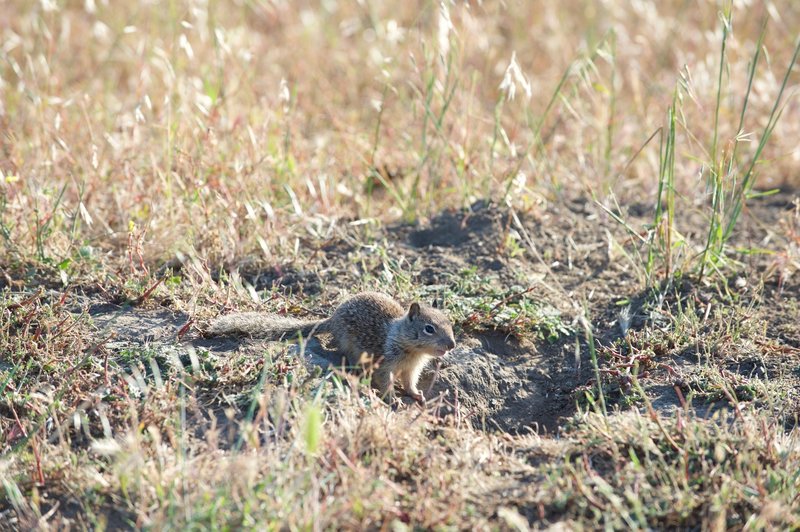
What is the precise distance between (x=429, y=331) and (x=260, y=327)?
834 mm

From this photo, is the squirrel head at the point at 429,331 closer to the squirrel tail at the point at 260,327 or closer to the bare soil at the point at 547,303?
the bare soil at the point at 547,303

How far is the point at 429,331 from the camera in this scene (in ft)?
14.1

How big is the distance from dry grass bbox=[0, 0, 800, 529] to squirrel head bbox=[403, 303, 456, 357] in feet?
1.39

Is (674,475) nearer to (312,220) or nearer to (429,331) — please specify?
(429,331)

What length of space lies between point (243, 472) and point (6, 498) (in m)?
1.01

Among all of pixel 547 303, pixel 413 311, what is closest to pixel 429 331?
pixel 413 311

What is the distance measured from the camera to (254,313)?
15.0ft

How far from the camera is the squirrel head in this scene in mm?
4289

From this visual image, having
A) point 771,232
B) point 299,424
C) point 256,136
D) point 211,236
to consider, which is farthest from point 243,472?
point 771,232

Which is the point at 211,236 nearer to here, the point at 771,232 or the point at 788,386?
the point at 788,386

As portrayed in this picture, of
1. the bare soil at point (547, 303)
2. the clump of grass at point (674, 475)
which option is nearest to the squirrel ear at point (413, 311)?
the bare soil at point (547, 303)

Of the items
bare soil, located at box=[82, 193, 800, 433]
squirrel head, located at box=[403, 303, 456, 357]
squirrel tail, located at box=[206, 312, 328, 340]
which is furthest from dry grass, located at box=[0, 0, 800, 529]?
squirrel head, located at box=[403, 303, 456, 357]

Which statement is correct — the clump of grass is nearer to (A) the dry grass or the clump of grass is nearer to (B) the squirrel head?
(A) the dry grass

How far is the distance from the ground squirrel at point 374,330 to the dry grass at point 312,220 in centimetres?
28
